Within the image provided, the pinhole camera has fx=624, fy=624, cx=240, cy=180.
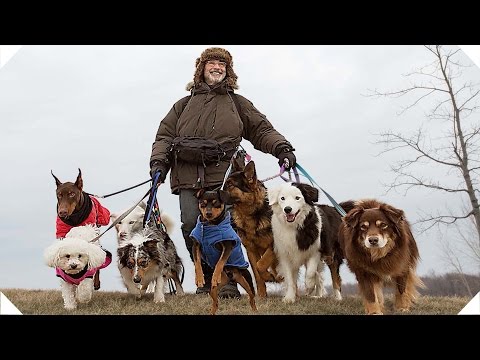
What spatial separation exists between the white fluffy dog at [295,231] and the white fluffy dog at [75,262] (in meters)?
1.93

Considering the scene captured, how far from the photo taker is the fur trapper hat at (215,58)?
693 centimetres

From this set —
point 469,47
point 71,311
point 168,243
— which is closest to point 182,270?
point 168,243

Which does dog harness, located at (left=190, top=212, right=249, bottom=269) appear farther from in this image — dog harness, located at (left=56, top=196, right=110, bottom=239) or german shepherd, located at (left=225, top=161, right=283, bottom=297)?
dog harness, located at (left=56, top=196, right=110, bottom=239)

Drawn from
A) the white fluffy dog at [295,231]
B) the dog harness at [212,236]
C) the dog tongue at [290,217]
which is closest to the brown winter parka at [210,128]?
the white fluffy dog at [295,231]

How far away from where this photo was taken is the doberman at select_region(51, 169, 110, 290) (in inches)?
270

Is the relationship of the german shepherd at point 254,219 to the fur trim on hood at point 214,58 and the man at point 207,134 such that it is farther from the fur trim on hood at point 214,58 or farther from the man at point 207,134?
the fur trim on hood at point 214,58

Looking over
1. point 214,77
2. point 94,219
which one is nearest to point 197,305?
point 94,219

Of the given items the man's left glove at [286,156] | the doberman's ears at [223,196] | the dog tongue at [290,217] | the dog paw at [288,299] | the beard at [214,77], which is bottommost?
the dog paw at [288,299]

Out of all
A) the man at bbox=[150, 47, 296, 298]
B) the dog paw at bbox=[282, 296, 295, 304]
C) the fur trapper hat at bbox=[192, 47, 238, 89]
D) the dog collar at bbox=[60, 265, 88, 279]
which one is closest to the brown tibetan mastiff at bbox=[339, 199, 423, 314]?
the dog paw at bbox=[282, 296, 295, 304]

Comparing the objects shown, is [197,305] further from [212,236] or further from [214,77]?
[214,77]

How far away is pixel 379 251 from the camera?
6.17 m

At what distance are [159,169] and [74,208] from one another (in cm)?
105

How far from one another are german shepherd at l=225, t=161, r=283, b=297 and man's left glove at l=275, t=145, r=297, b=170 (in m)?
0.35

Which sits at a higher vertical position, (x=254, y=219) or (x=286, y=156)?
(x=286, y=156)
